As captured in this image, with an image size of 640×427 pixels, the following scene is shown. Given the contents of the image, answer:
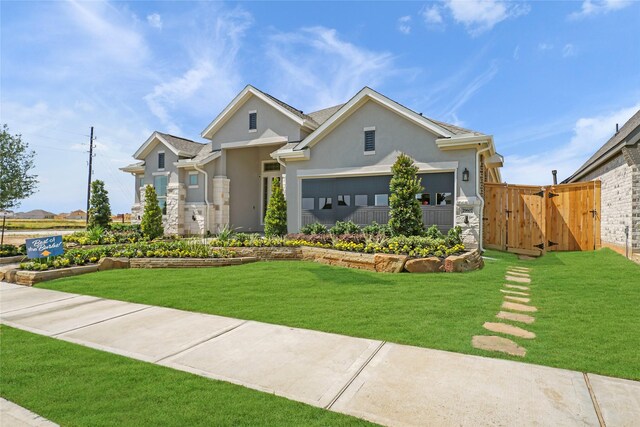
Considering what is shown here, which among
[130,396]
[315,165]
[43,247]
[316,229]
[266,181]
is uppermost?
[315,165]

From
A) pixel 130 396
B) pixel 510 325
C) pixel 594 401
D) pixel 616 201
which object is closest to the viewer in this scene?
pixel 594 401

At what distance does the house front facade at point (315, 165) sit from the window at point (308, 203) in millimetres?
50

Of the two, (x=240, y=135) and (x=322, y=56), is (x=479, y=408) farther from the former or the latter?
(x=240, y=135)

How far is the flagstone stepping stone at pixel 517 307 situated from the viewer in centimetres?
541

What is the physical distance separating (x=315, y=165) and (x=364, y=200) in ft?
8.74

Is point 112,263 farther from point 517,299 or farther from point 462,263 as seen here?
point 517,299

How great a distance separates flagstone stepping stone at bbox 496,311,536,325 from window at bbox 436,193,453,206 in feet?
24.7

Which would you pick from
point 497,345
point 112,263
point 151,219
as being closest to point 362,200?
point 112,263

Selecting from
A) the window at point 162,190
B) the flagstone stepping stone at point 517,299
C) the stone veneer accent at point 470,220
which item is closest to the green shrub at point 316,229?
the stone veneer accent at point 470,220

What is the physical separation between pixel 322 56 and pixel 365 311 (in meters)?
10.1

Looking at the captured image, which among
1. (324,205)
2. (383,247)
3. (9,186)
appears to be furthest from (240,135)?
(9,186)

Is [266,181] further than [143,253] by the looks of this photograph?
Yes

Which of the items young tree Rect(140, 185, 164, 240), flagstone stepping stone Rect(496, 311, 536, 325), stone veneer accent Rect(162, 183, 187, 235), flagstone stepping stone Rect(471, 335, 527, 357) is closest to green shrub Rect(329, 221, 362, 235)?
flagstone stepping stone Rect(496, 311, 536, 325)

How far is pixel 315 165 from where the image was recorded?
14.5 meters
